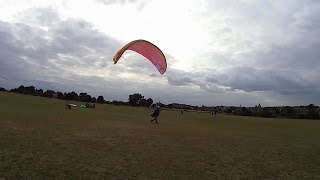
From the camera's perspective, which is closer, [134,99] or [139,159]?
[139,159]

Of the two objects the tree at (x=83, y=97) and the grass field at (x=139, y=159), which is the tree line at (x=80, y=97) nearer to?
the tree at (x=83, y=97)

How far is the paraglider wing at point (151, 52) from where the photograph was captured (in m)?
23.5

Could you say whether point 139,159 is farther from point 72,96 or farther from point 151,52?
point 72,96

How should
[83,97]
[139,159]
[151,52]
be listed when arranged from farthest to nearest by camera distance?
[83,97] → [151,52] → [139,159]

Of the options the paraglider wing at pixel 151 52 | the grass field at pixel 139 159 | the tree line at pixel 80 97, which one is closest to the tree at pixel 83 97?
the tree line at pixel 80 97

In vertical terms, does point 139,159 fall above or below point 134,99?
below

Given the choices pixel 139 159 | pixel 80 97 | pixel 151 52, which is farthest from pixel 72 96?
pixel 139 159

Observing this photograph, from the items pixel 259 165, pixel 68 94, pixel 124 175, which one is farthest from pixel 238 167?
pixel 68 94

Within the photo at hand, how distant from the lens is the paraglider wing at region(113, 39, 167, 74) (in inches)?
926

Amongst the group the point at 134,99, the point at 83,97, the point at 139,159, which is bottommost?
the point at 139,159

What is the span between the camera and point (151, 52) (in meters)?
24.7

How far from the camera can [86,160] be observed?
529 inches

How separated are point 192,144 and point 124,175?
9.04m

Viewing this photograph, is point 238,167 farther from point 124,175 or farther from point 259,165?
point 124,175
